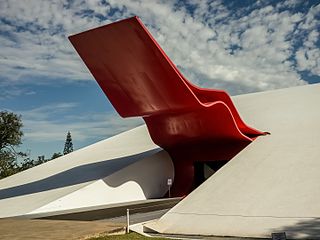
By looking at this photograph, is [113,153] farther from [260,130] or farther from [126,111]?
[260,130]

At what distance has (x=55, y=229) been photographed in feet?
32.5

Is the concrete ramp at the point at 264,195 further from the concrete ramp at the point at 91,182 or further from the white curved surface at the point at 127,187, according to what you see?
the concrete ramp at the point at 91,182

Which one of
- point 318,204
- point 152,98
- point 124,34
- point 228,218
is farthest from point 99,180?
point 318,204

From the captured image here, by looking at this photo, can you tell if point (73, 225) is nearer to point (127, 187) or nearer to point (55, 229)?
point (55, 229)

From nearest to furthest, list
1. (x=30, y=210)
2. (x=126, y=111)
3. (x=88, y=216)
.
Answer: (x=88, y=216) < (x=30, y=210) < (x=126, y=111)

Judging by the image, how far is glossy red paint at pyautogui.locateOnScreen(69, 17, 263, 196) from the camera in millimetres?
12891

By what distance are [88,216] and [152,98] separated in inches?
190

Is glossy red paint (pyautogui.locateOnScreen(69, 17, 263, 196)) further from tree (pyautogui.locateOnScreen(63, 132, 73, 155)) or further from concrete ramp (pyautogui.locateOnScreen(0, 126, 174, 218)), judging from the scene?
tree (pyautogui.locateOnScreen(63, 132, 73, 155))

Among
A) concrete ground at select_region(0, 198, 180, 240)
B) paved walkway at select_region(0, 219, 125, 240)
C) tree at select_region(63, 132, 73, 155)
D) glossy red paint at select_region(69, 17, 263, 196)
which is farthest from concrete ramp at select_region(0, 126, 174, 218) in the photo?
tree at select_region(63, 132, 73, 155)

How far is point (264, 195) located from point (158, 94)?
5.60 m

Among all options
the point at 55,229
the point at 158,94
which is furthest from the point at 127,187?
the point at 55,229

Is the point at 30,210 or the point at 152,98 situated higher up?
the point at 152,98

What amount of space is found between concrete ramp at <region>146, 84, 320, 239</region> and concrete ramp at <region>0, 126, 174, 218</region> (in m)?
5.70

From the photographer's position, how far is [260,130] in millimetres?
17219
